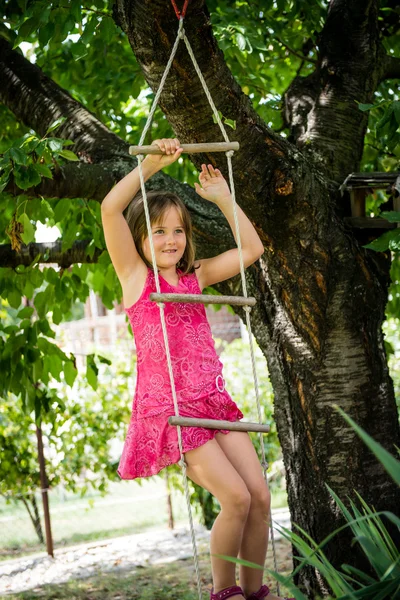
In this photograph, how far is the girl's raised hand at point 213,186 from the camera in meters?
2.95

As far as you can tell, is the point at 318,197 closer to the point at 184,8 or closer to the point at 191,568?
the point at 184,8

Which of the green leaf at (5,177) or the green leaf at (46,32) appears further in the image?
the green leaf at (46,32)

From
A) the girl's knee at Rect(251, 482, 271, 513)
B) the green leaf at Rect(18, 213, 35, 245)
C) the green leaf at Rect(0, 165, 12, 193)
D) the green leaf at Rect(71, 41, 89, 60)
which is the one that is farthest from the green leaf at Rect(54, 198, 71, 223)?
the girl's knee at Rect(251, 482, 271, 513)

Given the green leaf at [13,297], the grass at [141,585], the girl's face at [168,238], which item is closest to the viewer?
the girl's face at [168,238]

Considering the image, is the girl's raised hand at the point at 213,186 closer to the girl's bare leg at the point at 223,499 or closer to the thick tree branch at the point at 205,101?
the thick tree branch at the point at 205,101

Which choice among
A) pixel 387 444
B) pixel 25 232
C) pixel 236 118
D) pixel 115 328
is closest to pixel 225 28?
pixel 236 118

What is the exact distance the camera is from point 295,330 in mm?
3514

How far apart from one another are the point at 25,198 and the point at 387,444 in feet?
6.41

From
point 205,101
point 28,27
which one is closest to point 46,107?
point 28,27

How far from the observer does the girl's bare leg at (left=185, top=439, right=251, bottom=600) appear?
2537 mm

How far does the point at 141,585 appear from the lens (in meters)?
5.39

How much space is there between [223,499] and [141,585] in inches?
125

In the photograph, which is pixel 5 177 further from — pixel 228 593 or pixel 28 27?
pixel 228 593

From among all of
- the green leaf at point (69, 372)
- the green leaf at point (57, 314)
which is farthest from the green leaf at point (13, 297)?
the green leaf at point (69, 372)
